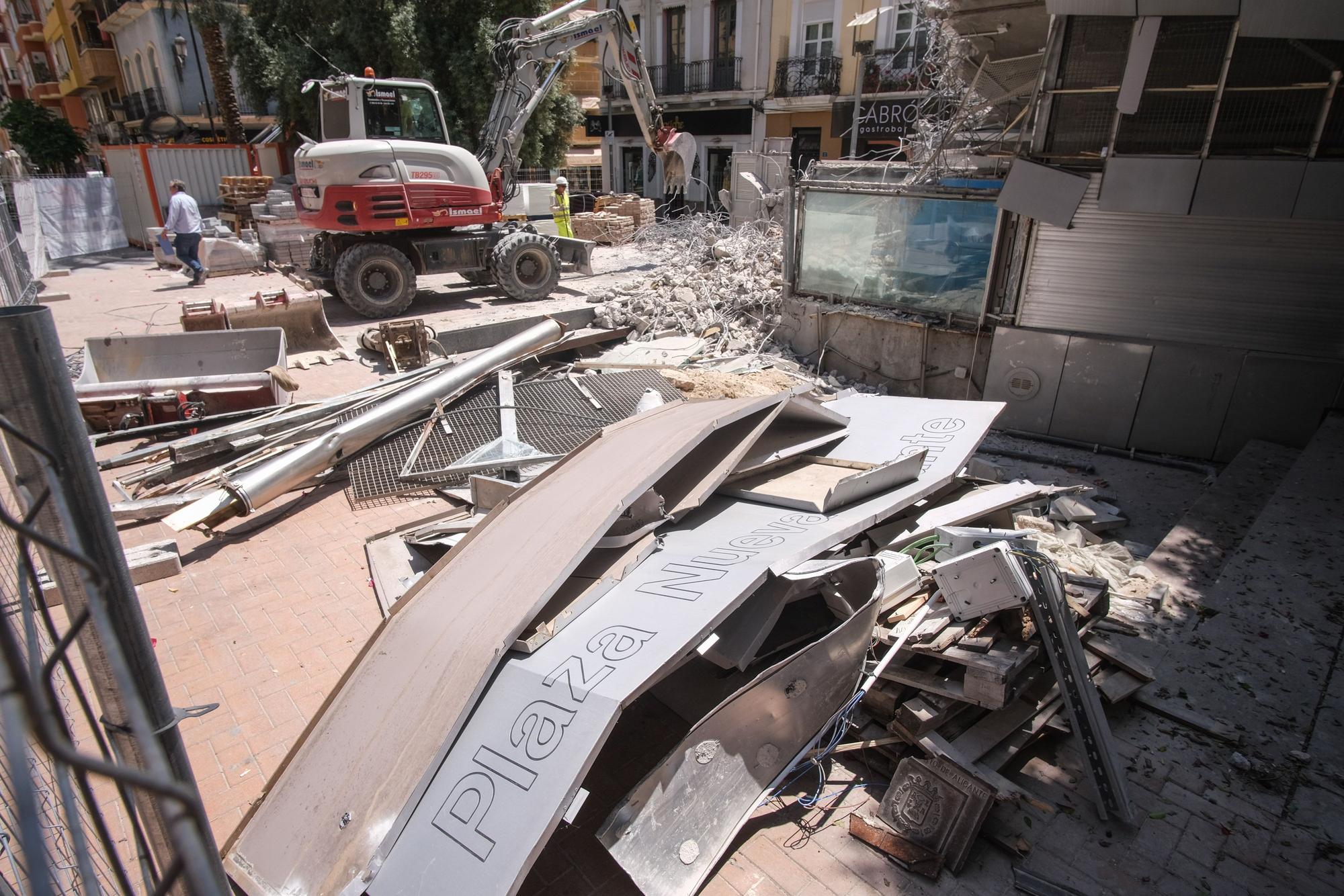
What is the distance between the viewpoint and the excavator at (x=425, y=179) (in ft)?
36.3

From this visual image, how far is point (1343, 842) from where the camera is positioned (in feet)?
9.87

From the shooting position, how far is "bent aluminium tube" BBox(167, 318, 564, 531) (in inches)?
226

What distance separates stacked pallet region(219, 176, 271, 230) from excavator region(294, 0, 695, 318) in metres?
6.01

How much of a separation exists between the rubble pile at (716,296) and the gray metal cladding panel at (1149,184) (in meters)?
4.61

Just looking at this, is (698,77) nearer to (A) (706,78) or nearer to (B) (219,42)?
(A) (706,78)

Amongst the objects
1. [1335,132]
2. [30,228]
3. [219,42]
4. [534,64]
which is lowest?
[30,228]

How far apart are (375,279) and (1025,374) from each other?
9.57m


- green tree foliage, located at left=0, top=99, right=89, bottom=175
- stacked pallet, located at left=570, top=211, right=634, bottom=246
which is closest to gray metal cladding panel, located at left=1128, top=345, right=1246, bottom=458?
stacked pallet, located at left=570, top=211, right=634, bottom=246

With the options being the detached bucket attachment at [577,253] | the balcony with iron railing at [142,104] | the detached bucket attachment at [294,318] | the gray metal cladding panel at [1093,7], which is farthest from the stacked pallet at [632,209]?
the balcony with iron railing at [142,104]

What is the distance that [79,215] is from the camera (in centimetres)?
1853

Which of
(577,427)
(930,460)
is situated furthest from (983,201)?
(577,427)

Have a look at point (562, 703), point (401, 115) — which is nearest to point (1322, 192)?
point (562, 703)

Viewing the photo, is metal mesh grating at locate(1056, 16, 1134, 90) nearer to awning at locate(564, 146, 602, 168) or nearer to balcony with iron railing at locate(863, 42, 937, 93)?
balcony with iron railing at locate(863, 42, 937, 93)

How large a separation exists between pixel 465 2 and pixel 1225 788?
77.1 ft
